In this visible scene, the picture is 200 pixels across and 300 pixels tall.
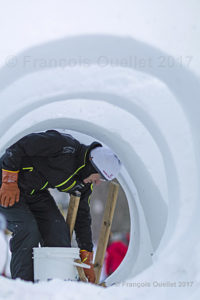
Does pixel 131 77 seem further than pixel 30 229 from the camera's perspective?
No

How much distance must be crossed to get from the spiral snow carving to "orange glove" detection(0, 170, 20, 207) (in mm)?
286

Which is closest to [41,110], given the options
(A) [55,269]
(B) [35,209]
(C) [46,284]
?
(B) [35,209]

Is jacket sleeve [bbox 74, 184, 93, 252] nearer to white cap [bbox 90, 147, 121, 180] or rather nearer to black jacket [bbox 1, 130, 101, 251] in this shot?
black jacket [bbox 1, 130, 101, 251]

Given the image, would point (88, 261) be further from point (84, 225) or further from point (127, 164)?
point (127, 164)

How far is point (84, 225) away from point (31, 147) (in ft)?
3.43

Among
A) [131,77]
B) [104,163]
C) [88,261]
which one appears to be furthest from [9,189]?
[131,77]

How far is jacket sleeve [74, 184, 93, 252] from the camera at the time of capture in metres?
3.75

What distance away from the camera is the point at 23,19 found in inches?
73.1

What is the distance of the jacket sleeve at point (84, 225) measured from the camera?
3752 mm

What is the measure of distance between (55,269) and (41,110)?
4.08 ft

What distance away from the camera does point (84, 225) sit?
379cm

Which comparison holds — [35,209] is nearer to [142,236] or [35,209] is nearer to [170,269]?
[142,236]

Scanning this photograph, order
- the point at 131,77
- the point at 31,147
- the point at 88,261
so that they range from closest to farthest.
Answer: the point at 131,77
the point at 31,147
the point at 88,261

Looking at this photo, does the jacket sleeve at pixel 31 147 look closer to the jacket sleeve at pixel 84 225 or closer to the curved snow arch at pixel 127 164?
the curved snow arch at pixel 127 164
